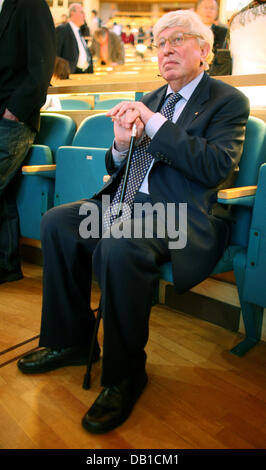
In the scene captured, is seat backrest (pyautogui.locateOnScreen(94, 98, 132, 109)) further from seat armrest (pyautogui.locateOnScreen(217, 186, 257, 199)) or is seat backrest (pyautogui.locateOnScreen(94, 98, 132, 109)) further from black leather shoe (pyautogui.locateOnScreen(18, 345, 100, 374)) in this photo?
black leather shoe (pyautogui.locateOnScreen(18, 345, 100, 374))

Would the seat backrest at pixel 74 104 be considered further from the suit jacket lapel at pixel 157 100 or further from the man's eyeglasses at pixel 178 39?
the man's eyeglasses at pixel 178 39

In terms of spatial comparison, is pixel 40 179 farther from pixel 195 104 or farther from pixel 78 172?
pixel 195 104

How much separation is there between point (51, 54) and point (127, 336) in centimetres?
168

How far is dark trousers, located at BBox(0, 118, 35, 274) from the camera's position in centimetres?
203

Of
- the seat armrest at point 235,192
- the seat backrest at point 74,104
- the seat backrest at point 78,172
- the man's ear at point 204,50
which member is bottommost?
the seat backrest at point 78,172

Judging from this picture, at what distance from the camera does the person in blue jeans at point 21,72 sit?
202 cm

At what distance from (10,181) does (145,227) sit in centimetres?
122

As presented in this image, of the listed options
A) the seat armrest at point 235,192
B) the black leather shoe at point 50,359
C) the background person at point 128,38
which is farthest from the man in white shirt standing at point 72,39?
the background person at point 128,38

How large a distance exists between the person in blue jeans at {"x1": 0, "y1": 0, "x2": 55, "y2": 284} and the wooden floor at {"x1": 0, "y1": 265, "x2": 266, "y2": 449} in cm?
93

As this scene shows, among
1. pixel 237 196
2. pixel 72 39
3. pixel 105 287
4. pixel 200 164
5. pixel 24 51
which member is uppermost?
pixel 72 39

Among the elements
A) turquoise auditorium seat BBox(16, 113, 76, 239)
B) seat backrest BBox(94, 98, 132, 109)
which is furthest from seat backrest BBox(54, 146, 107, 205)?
seat backrest BBox(94, 98, 132, 109)

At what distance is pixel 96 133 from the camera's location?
6.65 ft

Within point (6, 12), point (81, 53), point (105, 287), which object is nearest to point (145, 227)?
point (105, 287)
